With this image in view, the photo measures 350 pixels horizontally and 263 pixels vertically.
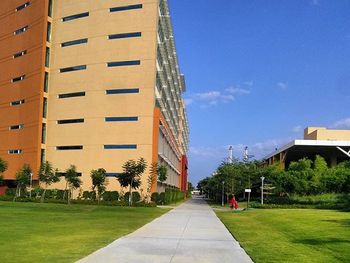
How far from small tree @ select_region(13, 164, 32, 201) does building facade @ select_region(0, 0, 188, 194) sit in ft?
9.93

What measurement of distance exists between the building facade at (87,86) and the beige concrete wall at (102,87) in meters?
0.12

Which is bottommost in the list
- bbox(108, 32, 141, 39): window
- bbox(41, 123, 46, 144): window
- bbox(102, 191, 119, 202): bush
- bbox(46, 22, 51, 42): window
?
bbox(102, 191, 119, 202): bush

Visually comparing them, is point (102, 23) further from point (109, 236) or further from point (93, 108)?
point (109, 236)

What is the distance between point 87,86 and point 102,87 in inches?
98.6

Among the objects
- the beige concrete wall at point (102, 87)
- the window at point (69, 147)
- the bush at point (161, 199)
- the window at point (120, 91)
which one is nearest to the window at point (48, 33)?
the beige concrete wall at point (102, 87)

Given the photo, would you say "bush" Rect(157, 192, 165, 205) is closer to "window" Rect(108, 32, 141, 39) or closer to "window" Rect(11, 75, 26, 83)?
"window" Rect(108, 32, 141, 39)

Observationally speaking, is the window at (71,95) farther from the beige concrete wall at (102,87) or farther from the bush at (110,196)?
the bush at (110,196)

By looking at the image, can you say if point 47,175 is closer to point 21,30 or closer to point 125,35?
point 125,35

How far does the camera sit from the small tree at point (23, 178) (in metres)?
58.3

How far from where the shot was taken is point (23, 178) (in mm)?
58312

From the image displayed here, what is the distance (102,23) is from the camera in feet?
201

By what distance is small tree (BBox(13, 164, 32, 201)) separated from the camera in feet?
191

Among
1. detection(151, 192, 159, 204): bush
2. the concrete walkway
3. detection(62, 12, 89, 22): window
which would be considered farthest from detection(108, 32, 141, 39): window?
the concrete walkway

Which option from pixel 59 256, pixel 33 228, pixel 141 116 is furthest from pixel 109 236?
pixel 141 116
